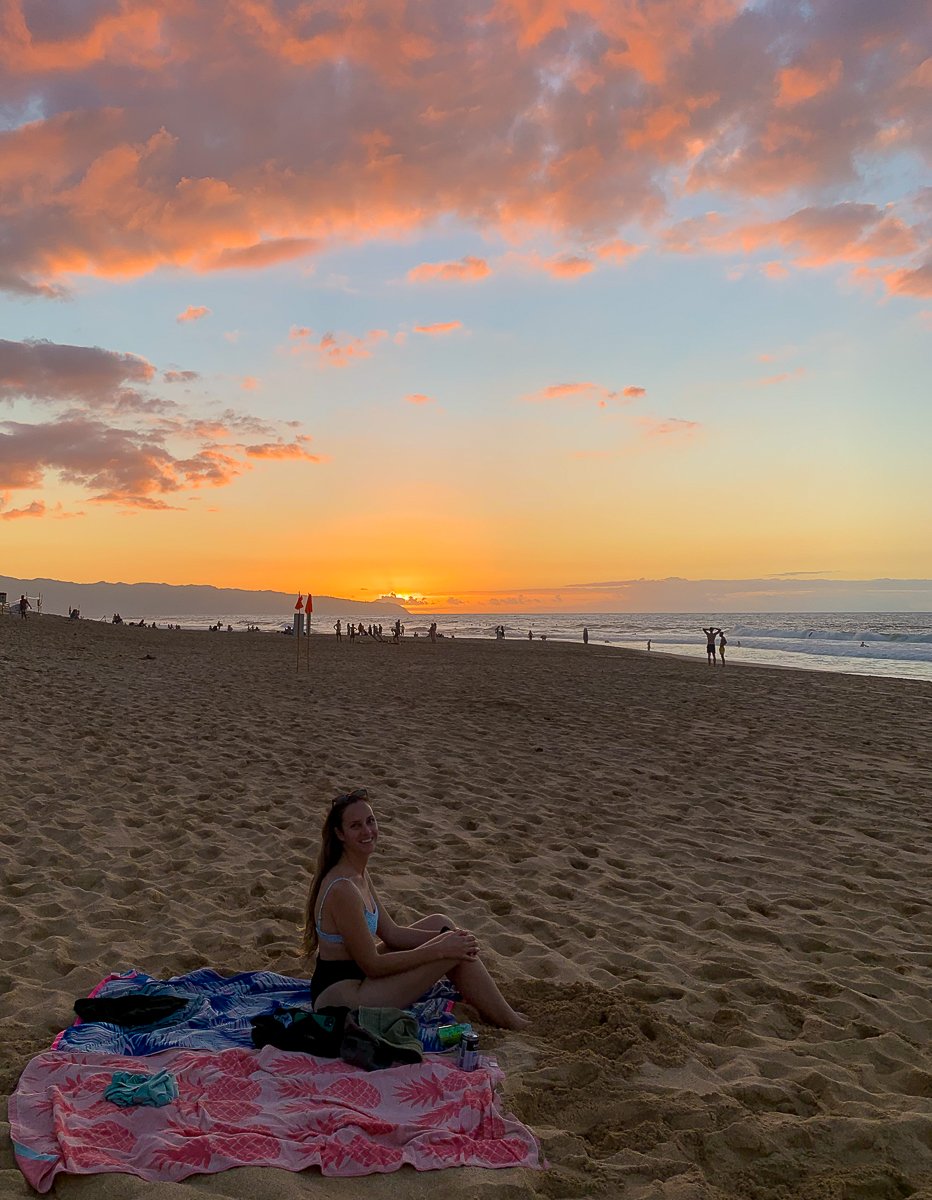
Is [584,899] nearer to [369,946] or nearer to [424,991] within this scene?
[424,991]

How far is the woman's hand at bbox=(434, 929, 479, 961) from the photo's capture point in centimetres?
374

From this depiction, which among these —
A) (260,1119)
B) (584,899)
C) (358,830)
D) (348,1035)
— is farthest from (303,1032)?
(584,899)

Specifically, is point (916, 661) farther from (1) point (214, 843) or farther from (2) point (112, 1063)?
(2) point (112, 1063)

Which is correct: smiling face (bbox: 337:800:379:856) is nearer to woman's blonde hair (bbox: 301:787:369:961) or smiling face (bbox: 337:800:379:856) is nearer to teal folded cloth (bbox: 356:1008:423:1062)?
woman's blonde hair (bbox: 301:787:369:961)

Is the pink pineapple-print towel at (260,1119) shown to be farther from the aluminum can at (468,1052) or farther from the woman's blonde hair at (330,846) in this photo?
the woman's blonde hair at (330,846)

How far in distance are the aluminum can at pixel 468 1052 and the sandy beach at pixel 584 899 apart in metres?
0.13

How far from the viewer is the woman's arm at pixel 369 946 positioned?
3.68 m

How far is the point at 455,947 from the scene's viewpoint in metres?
3.75

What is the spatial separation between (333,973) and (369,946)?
0.68ft

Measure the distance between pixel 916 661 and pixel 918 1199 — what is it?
125ft

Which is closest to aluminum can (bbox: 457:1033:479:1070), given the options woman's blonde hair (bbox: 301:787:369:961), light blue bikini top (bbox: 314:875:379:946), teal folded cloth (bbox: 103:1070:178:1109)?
light blue bikini top (bbox: 314:875:379:946)

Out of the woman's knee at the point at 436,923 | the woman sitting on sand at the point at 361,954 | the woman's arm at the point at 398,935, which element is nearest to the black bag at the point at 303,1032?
→ the woman sitting on sand at the point at 361,954

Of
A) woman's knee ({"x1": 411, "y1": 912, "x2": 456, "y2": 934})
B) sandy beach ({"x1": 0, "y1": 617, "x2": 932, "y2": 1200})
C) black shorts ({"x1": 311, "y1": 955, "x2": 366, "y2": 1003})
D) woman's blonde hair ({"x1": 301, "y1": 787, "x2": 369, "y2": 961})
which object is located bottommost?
sandy beach ({"x1": 0, "y1": 617, "x2": 932, "y2": 1200})

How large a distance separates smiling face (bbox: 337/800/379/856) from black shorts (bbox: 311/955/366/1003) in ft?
1.57
